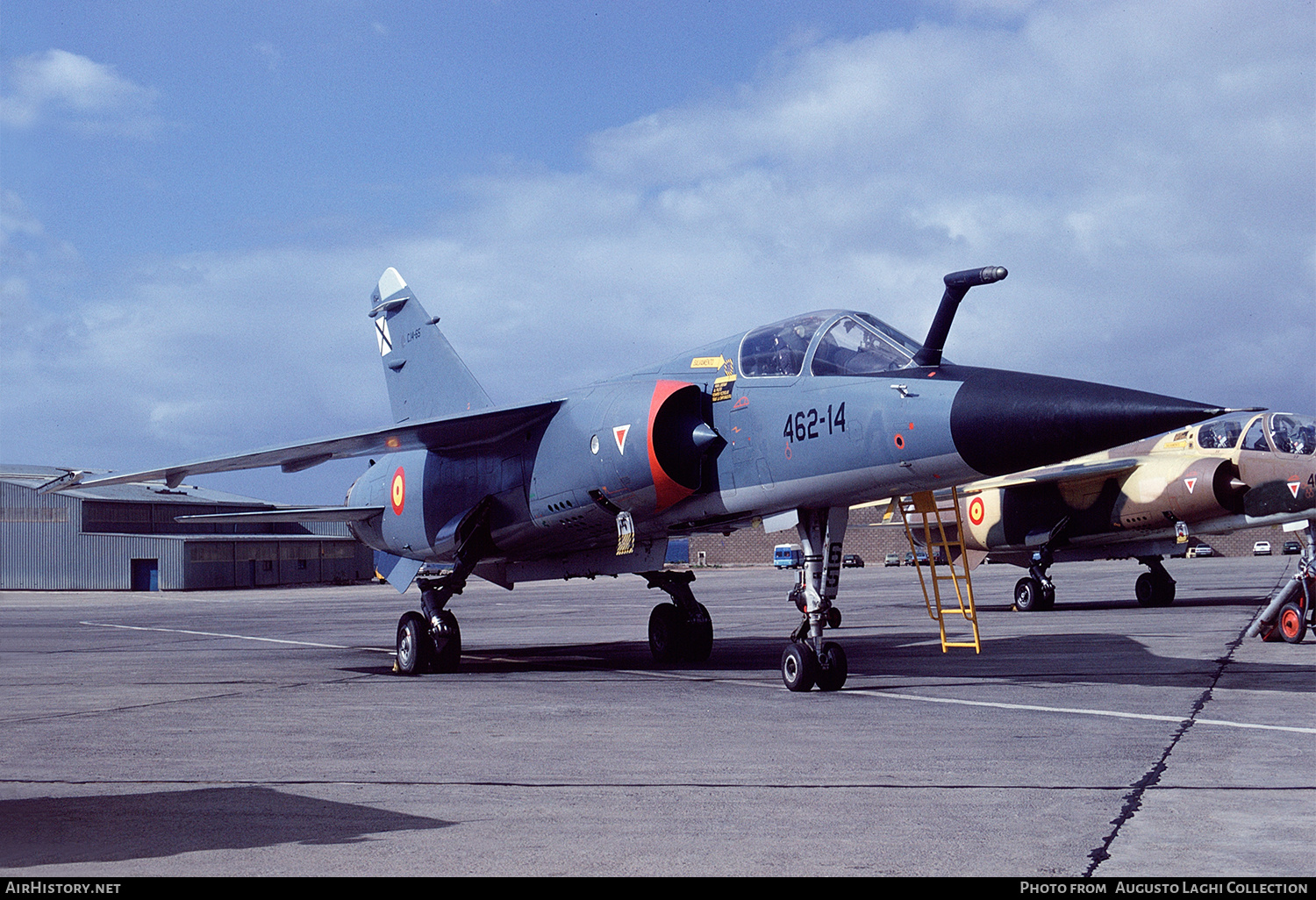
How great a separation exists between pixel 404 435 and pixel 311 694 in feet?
10.4

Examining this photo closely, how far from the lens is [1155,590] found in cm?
2409

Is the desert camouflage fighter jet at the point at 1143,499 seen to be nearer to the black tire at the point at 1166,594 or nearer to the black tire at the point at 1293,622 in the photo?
the black tire at the point at 1166,594

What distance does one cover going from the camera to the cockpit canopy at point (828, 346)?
10.0 metres

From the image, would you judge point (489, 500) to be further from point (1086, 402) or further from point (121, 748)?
point (1086, 402)

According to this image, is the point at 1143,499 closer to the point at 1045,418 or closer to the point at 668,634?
the point at 668,634

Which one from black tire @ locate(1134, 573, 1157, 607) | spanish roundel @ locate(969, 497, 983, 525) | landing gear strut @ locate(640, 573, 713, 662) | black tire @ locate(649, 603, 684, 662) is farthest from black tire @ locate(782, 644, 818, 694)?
black tire @ locate(1134, 573, 1157, 607)

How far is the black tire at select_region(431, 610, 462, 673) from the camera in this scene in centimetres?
1340

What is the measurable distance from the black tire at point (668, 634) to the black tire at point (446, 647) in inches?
95.8

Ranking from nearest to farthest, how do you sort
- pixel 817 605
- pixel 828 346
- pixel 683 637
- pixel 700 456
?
pixel 817 605
pixel 828 346
pixel 700 456
pixel 683 637

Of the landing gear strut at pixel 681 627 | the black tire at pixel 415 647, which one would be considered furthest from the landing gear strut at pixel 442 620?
the landing gear strut at pixel 681 627

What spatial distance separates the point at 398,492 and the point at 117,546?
169 ft

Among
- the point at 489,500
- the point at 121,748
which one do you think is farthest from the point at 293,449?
the point at 121,748
